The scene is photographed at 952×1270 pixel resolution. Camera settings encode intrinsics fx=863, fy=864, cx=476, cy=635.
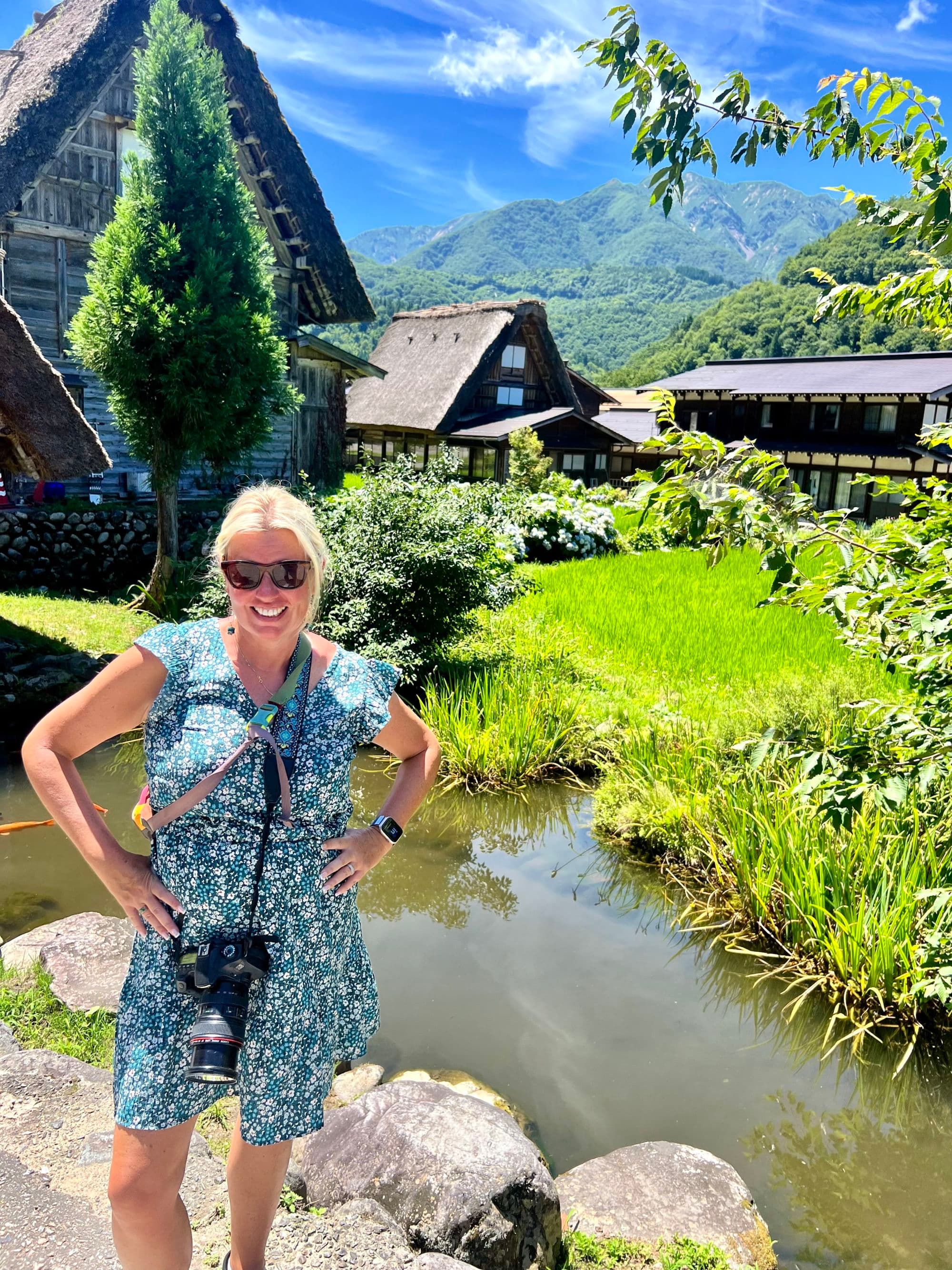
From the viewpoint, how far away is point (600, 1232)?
2.56 meters

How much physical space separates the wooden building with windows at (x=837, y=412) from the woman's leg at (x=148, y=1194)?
19.9 m

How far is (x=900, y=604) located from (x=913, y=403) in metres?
21.7

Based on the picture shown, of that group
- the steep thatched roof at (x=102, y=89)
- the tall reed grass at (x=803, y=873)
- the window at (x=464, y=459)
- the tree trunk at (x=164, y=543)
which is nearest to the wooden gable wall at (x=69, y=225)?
the steep thatched roof at (x=102, y=89)

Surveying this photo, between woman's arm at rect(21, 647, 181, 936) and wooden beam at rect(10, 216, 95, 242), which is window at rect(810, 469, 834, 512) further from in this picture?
woman's arm at rect(21, 647, 181, 936)

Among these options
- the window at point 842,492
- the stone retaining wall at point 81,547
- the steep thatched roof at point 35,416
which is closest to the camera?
the steep thatched roof at point 35,416

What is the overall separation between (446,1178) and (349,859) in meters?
1.18

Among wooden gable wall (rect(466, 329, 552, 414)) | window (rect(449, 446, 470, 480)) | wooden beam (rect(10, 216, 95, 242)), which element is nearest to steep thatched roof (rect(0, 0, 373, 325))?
wooden beam (rect(10, 216, 95, 242))

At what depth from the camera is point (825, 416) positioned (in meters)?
23.5

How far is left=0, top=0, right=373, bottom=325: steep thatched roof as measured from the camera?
10.3 meters

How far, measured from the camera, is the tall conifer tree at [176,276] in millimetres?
8922

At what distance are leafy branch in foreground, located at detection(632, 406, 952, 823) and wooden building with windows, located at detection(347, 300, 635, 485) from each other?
1853 centimetres

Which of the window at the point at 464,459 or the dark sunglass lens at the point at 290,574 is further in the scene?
the window at the point at 464,459

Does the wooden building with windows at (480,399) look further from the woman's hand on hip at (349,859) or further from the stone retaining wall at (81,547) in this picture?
the woman's hand on hip at (349,859)

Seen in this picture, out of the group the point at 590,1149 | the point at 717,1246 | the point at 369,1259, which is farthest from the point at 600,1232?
the point at 369,1259
